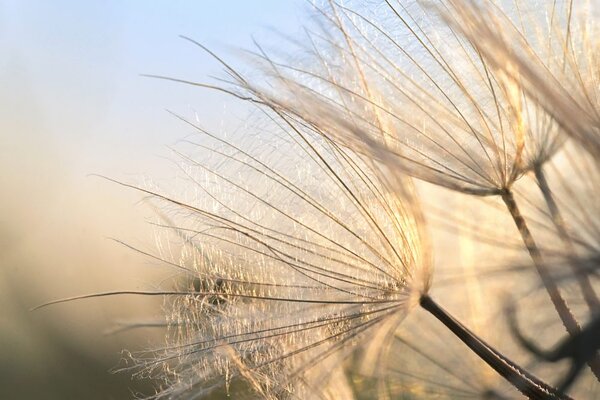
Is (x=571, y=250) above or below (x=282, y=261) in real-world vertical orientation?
below

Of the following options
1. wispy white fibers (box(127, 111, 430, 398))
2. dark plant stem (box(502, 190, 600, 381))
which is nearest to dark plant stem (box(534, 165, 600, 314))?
dark plant stem (box(502, 190, 600, 381))

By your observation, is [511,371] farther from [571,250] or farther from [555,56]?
[555,56]

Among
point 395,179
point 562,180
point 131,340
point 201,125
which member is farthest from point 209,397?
point 562,180

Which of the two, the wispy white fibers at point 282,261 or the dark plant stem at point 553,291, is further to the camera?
the wispy white fibers at point 282,261

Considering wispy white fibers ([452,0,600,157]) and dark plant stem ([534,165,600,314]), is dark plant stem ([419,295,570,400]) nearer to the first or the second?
dark plant stem ([534,165,600,314])

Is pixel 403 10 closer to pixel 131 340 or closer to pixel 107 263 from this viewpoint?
pixel 131 340

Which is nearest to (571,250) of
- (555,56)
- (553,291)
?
(553,291)

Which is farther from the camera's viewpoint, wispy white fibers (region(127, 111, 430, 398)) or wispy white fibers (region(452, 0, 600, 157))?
wispy white fibers (region(127, 111, 430, 398))

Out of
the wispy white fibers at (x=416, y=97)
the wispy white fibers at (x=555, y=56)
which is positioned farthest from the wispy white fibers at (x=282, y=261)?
the wispy white fibers at (x=555, y=56)

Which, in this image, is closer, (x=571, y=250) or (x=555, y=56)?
(x=571, y=250)

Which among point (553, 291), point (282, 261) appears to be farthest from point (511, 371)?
point (282, 261)

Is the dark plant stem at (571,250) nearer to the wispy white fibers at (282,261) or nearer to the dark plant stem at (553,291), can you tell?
the dark plant stem at (553,291)

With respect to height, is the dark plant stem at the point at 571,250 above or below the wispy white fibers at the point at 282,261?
below
